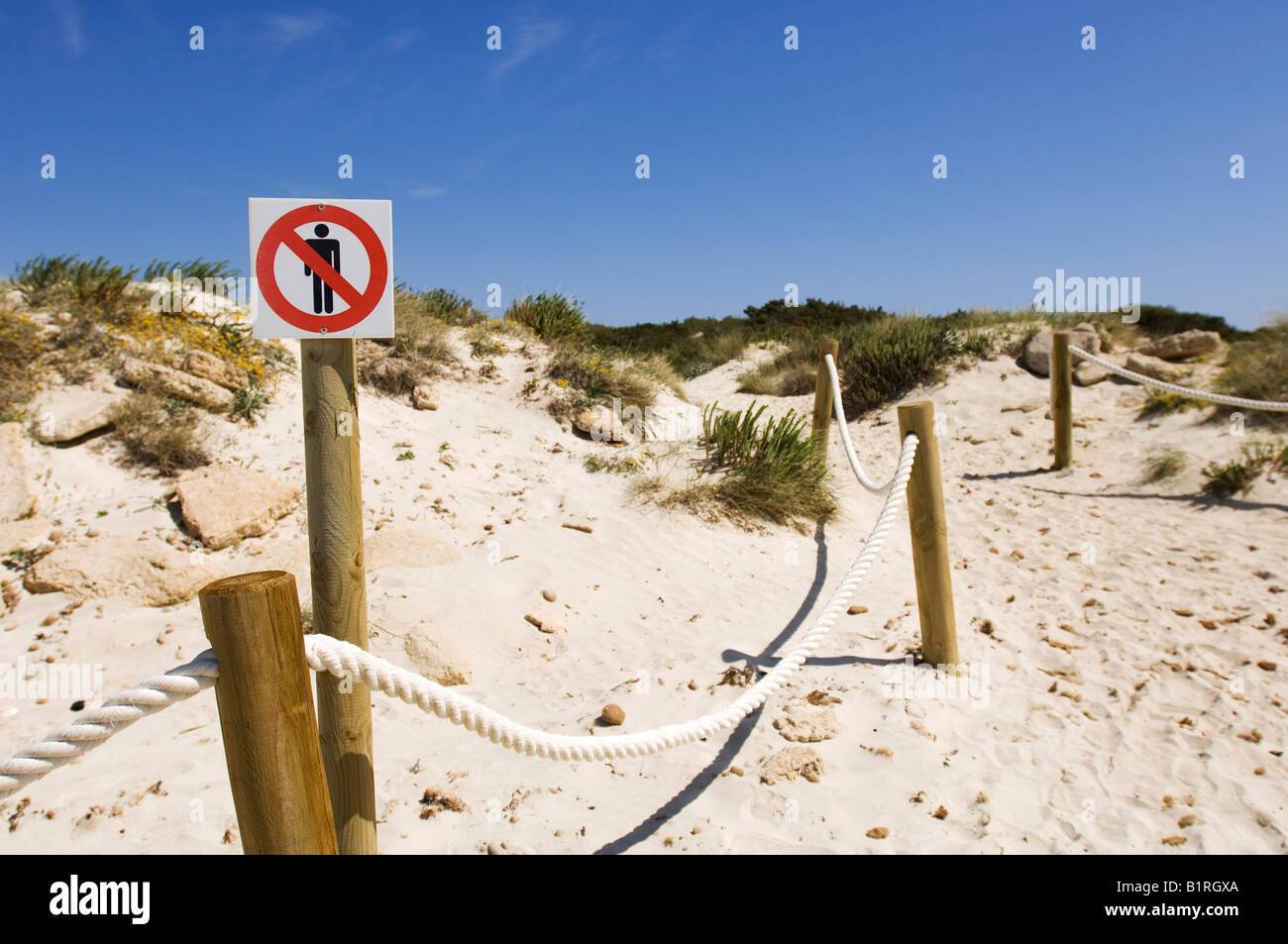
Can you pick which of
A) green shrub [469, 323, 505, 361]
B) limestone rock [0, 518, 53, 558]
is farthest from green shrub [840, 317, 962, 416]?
limestone rock [0, 518, 53, 558]

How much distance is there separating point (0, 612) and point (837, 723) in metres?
4.91

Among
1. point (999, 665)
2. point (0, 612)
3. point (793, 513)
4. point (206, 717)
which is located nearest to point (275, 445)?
point (0, 612)

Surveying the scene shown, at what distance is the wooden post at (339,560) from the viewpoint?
2121 mm

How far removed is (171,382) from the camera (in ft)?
20.2

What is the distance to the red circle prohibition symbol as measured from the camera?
1980 millimetres

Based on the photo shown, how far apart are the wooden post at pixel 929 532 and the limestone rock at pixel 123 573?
160 inches

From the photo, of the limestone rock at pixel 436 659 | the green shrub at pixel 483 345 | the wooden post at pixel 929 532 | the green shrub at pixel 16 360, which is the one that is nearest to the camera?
the wooden post at pixel 929 532

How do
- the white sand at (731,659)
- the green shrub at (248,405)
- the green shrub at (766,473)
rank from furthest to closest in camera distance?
the green shrub at (248,405) → the green shrub at (766,473) → the white sand at (731,659)

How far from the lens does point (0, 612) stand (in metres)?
4.50

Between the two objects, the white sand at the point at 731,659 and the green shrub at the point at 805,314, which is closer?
the white sand at the point at 731,659

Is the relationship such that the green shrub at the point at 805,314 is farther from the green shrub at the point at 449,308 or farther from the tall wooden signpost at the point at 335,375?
the tall wooden signpost at the point at 335,375

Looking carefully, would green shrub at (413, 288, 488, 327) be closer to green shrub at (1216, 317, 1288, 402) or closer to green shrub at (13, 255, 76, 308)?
green shrub at (13, 255, 76, 308)

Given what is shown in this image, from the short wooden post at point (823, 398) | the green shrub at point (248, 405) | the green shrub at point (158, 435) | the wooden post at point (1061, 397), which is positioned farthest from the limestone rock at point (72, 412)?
the wooden post at point (1061, 397)
